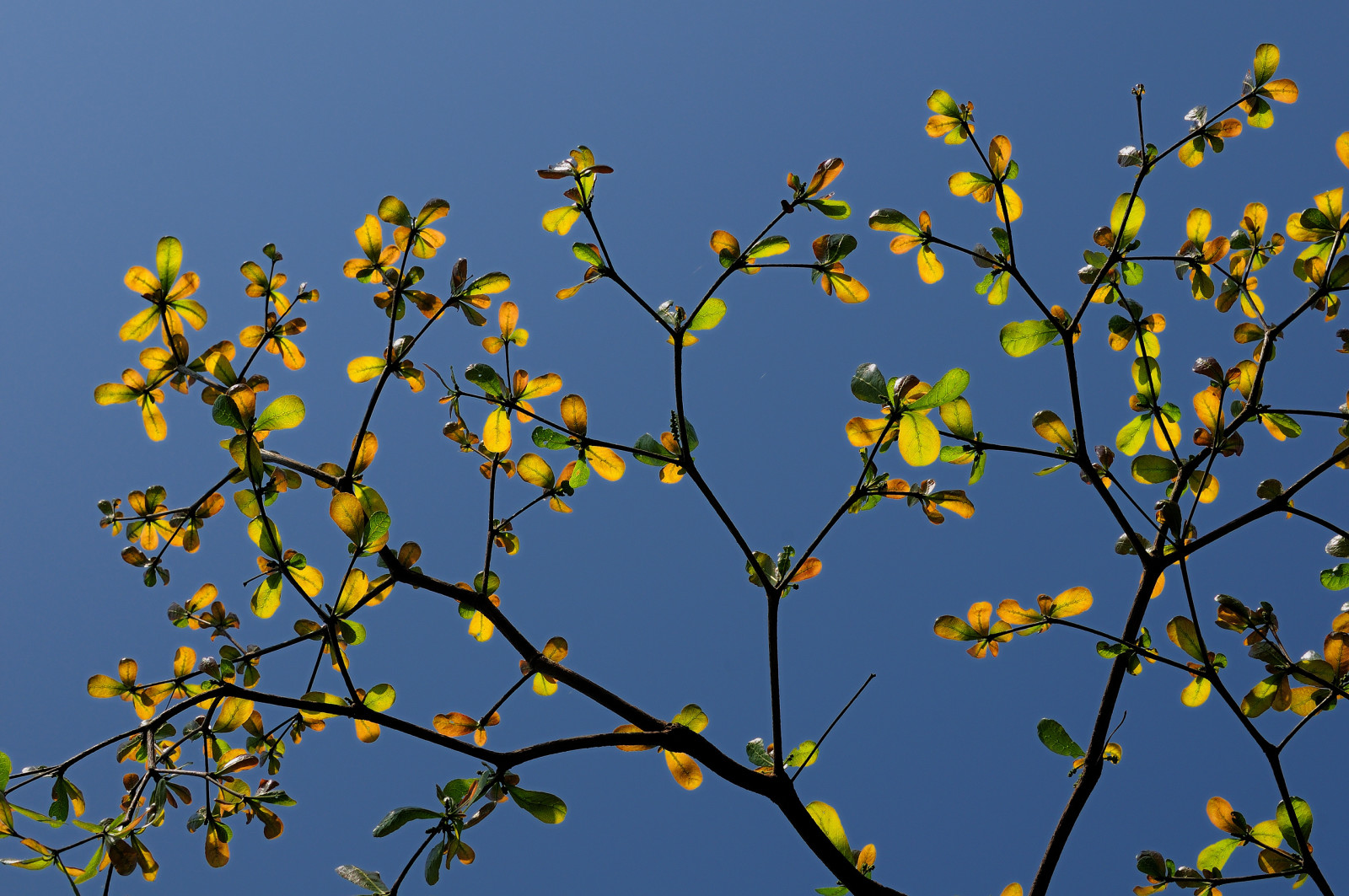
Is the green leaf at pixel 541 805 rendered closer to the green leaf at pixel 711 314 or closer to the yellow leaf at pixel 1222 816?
the green leaf at pixel 711 314

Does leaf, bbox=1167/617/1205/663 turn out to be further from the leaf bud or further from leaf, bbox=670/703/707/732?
leaf, bbox=670/703/707/732

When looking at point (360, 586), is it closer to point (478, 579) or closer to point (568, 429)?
point (478, 579)

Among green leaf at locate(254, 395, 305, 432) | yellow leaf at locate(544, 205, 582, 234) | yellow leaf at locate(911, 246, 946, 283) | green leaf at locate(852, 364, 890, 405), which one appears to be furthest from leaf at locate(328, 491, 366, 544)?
yellow leaf at locate(911, 246, 946, 283)

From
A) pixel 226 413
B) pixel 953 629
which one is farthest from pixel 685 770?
pixel 226 413

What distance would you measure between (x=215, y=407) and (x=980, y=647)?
1.47 metres

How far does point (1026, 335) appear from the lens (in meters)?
1.59

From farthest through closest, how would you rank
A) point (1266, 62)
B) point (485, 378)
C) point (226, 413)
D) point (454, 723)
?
1. point (1266, 62)
2. point (454, 723)
3. point (485, 378)
4. point (226, 413)

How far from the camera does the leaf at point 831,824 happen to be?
151cm

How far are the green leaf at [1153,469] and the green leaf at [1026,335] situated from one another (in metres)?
0.30

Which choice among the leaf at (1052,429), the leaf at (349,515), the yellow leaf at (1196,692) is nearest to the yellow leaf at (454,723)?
the leaf at (349,515)

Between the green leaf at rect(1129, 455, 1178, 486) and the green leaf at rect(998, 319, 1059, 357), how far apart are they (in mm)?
297

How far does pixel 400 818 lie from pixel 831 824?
32.3 inches

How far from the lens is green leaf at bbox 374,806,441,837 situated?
131 cm

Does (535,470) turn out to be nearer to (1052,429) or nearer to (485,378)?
(485,378)
